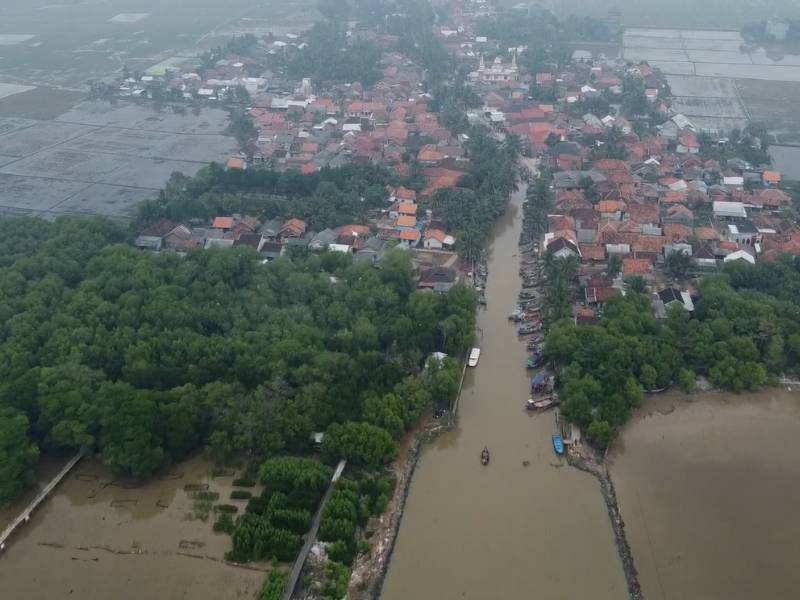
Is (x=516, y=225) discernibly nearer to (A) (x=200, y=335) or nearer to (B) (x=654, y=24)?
(A) (x=200, y=335)

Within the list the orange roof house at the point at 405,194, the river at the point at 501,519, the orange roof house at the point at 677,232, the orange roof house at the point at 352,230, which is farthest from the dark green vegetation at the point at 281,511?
the orange roof house at the point at 677,232

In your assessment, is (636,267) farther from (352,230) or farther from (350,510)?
(350,510)

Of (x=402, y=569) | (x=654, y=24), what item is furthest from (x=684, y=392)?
(x=654, y=24)

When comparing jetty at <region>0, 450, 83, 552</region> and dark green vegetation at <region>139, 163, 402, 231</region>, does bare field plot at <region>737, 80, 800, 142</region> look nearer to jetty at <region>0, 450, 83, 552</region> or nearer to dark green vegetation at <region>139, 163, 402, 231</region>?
dark green vegetation at <region>139, 163, 402, 231</region>

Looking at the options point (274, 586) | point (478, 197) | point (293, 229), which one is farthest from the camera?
point (478, 197)

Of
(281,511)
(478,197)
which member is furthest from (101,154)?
(281,511)

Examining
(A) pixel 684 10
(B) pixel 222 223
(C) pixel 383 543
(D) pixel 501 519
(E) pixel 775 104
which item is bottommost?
(D) pixel 501 519
